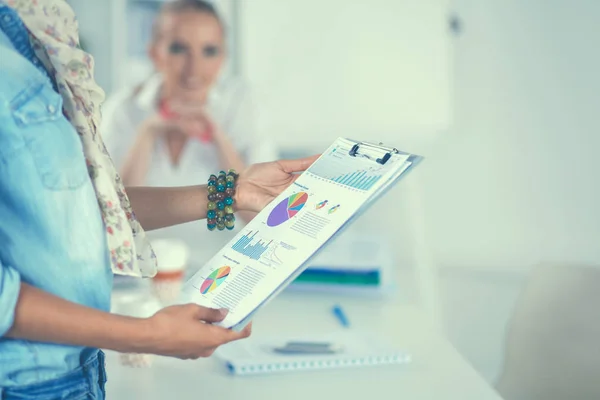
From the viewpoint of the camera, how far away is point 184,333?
0.72m

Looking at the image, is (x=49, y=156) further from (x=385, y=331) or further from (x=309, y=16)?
(x=309, y=16)

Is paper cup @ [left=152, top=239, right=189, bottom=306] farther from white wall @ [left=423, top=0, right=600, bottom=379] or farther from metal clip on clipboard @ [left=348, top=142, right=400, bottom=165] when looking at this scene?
white wall @ [left=423, top=0, right=600, bottom=379]

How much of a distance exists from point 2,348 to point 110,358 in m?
0.49

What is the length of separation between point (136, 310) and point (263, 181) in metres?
0.32

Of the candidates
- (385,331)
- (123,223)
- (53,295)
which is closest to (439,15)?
(385,331)

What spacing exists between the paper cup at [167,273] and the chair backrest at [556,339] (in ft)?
1.92

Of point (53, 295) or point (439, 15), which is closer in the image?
point (53, 295)

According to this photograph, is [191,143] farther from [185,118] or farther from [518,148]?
[518,148]

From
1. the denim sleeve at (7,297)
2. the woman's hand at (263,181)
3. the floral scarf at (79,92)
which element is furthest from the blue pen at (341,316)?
the denim sleeve at (7,297)

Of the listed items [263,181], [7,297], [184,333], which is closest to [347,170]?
[263,181]

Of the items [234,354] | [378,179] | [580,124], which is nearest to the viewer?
[378,179]

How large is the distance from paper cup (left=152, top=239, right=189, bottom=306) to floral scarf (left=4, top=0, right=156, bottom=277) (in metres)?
0.58

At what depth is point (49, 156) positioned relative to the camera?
0.68 metres

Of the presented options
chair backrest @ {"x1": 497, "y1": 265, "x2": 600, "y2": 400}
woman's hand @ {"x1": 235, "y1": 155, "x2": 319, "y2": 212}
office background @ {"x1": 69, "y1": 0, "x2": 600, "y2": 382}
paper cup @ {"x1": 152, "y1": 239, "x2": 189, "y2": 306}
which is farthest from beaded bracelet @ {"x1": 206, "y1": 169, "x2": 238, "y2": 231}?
office background @ {"x1": 69, "y1": 0, "x2": 600, "y2": 382}
